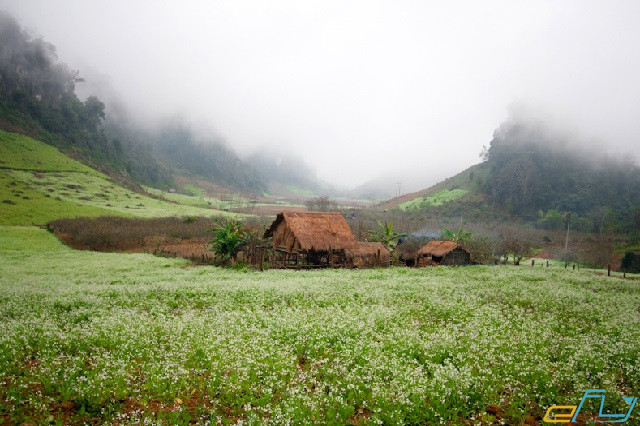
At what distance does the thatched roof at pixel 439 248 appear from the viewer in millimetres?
44969

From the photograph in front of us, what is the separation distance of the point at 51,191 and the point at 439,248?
90.1 meters

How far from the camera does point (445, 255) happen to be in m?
45.0

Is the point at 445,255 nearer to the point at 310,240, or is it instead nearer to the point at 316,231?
the point at 316,231

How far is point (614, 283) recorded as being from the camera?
2789 centimetres

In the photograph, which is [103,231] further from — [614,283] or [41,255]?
[614,283]

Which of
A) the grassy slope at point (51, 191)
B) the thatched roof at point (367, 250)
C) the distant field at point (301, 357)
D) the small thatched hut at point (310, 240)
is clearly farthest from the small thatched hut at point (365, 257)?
the grassy slope at point (51, 191)

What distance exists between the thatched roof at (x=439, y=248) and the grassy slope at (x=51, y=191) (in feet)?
216

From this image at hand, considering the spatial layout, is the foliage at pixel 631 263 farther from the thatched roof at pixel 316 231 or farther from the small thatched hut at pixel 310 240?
the small thatched hut at pixel 310 240

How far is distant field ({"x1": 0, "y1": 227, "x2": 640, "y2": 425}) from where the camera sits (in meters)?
7.77

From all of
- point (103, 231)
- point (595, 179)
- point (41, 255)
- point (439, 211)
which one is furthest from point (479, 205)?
point (41, 255)

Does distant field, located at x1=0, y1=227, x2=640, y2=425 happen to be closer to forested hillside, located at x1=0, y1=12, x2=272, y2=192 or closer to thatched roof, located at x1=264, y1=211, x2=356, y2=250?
thatched roof, located at x1=264, y1=211, x2=356, y2=250

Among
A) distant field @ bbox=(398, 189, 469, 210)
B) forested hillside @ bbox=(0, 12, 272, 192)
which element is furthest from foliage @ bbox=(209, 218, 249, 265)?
forested hillside @ bbox=(0, 12, 272, 192)

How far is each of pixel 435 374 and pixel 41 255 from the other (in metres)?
46.9

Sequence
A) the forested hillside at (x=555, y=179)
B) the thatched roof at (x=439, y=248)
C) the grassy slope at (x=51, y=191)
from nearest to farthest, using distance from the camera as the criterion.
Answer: the thatched roof at (x=439, y=248) < the grassy slope at (x=51, y=191) < the forested hillside at (x=555, y=179)
